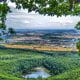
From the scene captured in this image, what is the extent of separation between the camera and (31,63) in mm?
46156

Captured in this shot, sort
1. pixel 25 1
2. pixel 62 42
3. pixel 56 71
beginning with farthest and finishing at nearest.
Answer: pixel 62 42 < pixel 56 71 < pixel 25 1

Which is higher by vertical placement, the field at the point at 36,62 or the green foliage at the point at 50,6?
the green foliage at the point at 50,6

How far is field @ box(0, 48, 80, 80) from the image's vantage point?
42188 millimetres

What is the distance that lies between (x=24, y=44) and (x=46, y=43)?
117 inches

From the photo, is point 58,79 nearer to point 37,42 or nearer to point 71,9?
point 37,42

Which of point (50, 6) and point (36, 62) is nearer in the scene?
point (50, 6)

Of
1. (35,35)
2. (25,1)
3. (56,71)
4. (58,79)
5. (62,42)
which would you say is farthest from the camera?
(35,35)

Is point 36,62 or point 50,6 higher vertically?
point 50,6

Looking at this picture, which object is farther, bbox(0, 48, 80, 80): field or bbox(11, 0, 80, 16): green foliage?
bbox(0, 48, 80, 80): field

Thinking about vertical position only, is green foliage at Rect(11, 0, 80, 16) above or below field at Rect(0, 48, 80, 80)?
above

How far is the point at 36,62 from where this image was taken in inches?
1873

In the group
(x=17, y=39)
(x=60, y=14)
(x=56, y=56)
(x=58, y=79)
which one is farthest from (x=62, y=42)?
(x=60, y=14)

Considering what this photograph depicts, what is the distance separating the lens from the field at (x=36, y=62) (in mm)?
42188

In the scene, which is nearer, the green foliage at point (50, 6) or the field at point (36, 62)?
the green foliage at point (50, 6)
